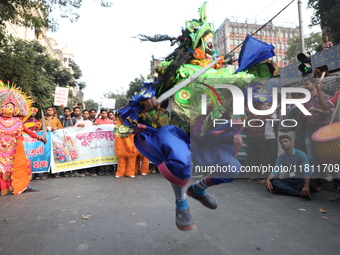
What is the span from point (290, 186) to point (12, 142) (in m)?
4.84

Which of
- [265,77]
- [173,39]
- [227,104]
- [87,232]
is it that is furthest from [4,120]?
[265,77]

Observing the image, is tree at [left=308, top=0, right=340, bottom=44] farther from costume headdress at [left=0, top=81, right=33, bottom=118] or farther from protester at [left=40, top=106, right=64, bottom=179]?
costume headdress at [left=0, top=81, right=33, bottom=118]

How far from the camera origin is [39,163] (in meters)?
6.22

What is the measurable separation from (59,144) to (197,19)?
5176 millimetres

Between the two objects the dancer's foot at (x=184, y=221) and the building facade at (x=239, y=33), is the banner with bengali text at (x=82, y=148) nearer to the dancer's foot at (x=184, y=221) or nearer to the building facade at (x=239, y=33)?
the building facade at (x=239, y=33)

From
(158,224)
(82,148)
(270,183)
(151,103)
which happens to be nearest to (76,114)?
(82,148)

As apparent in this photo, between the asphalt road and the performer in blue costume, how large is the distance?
17.7 inches

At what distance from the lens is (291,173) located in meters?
4.31

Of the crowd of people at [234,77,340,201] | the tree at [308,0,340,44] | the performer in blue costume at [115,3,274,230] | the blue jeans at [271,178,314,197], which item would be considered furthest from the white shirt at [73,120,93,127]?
the tree at [308,0,340,44]

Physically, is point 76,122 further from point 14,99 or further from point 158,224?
point 158,224

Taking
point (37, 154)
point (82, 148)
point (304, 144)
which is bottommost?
point (37, 154)

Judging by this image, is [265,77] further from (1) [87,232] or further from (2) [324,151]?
(1) [87,232]

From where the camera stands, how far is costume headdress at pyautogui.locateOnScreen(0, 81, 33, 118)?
14.6 feet

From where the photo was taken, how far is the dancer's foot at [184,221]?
2.07 m
